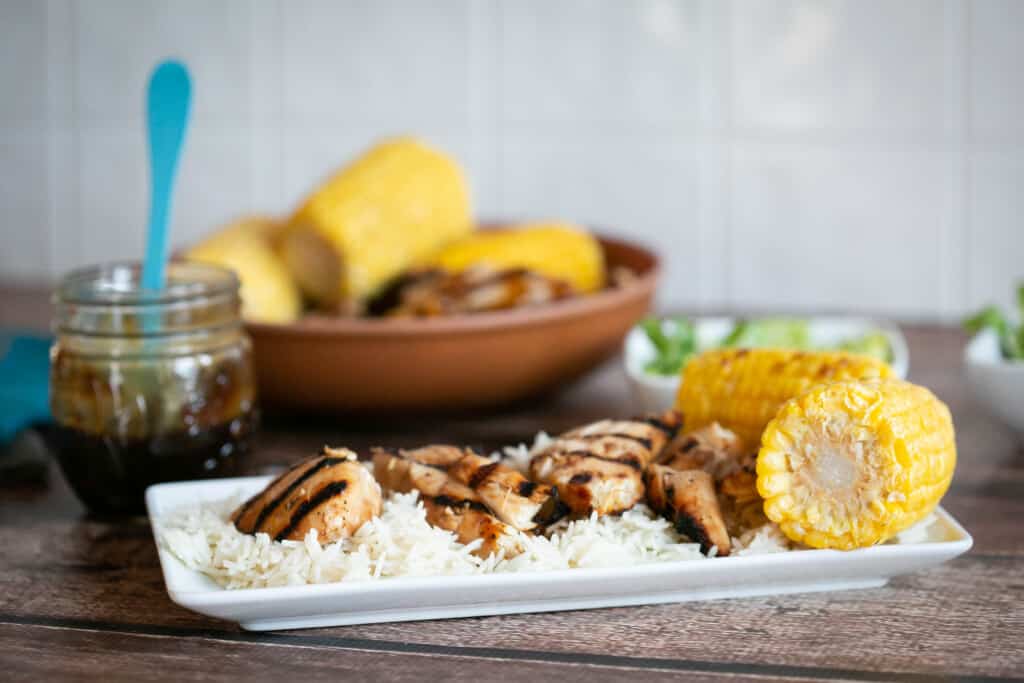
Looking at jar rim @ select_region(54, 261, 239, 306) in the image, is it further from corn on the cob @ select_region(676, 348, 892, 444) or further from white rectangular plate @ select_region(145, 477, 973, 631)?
corn on the cob @ select_region(676, 348, 892, 444)

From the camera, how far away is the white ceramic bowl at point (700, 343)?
4.18 ft

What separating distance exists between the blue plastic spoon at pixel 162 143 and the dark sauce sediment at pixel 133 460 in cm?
14

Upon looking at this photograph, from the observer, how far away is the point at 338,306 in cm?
145

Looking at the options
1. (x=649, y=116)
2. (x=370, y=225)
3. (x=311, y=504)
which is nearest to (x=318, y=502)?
(x=311, y=504)

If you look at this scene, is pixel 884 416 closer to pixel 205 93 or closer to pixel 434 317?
pixel 434 317

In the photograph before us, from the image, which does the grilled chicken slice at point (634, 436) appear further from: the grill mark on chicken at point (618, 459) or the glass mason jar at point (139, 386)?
the glass mason jar at point (139, 386)

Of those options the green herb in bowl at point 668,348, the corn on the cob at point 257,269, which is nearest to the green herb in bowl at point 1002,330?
the green herb in bowl at point 668,348

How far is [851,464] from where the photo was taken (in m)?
0.89

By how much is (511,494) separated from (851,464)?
0.24 meters

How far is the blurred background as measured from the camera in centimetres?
204

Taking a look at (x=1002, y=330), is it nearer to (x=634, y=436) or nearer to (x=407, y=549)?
(x=634, y=436)

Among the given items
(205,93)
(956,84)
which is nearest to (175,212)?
(205,93)

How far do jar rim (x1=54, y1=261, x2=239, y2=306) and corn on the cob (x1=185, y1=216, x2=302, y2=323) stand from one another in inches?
8.5

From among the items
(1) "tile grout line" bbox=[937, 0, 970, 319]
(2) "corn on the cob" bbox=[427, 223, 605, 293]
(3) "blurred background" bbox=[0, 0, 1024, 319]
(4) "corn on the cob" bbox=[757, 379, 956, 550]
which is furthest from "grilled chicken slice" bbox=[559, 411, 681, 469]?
(1) "tile grout line" bbox=[937, 0, 970, 319]
